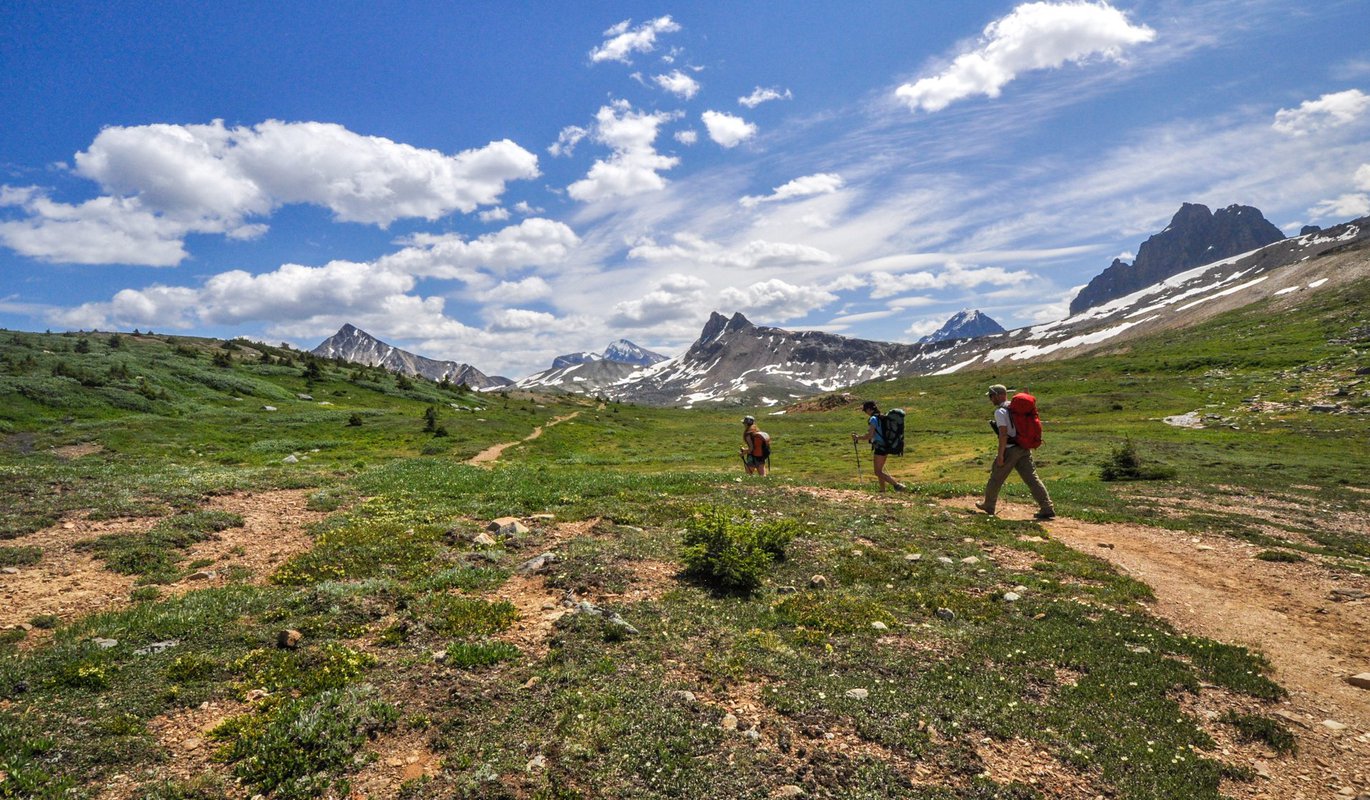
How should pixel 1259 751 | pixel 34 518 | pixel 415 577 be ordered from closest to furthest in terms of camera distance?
pixel 1259 751, pixel 415 577, pixel 34 518

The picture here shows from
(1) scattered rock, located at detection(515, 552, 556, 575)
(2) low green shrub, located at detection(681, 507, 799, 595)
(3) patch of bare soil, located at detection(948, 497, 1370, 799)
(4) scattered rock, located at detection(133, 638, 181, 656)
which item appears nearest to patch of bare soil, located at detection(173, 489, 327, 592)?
(4) scattered rock, located at detection(133, 638, 181, 656)

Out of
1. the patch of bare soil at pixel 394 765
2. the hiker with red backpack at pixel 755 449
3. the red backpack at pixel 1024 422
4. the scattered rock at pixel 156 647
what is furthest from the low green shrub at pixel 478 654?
the hiker with red backpack at pixel 755 449

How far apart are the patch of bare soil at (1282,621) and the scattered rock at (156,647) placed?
15.2m

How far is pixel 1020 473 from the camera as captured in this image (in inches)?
797

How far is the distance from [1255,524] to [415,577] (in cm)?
2817

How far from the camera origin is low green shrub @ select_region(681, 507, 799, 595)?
1266cm

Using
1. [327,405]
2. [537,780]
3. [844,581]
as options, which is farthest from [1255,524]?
[327,405]

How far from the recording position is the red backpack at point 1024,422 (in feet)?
63.0

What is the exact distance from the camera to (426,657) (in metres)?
9.19

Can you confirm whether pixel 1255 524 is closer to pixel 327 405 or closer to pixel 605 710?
pixel 605 710

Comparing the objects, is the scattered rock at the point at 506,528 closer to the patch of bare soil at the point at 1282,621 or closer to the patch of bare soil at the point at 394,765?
the patch of bare soil at the point at 394,765

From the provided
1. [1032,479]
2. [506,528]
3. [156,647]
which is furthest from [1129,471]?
[156,647]

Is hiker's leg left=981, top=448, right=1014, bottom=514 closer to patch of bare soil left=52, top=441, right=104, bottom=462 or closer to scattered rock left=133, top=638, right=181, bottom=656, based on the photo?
scattered rock left=133, top=638, right=181, bottom=656

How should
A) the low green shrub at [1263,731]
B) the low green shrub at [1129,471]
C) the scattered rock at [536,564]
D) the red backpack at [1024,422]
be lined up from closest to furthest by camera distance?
the low green shrub at [1263,731] < the scattered rock at [536,564] < the red backpack at [1024,422] < the low green shrub at [1129,471]
